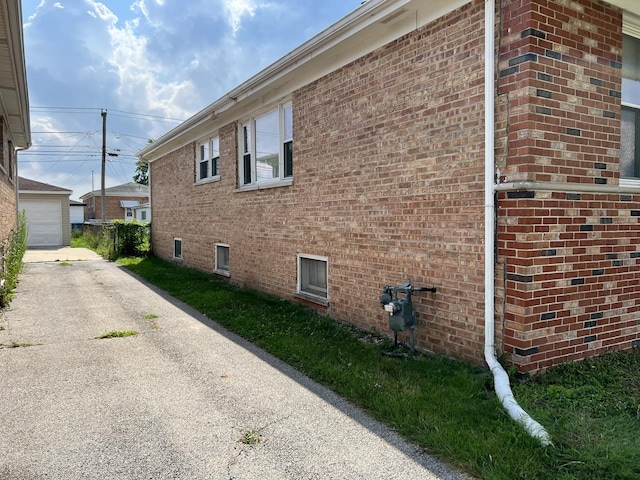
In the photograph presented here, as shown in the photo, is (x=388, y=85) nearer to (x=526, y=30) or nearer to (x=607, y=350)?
(x=526, y=30)

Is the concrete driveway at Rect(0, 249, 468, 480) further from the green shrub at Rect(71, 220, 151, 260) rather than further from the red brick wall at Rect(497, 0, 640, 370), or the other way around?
the green shrub at Rect(71, 220, 151, 260)

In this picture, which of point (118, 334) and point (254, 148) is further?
point (254, 148)

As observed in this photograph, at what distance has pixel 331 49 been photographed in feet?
20.1

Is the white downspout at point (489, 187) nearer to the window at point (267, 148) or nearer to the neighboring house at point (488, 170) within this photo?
the neighboring house at point (488, 170)

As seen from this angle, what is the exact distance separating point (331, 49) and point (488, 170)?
3029 millimetres

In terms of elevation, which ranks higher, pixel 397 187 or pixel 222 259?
pixel 397 187

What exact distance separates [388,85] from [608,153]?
2.45 meters

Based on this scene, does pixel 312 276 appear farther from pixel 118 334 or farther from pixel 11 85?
pixel 11 85

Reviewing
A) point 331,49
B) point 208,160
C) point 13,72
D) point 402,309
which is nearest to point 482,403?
point 402,309

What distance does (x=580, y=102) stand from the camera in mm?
4312

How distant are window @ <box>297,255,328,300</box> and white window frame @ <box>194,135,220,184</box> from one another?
164 inches

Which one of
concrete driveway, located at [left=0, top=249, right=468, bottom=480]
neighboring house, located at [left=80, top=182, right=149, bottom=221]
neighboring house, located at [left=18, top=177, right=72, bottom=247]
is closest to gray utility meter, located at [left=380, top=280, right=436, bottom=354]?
concrete driveway, located at [left=0, top=249, right=468, bottom=480]

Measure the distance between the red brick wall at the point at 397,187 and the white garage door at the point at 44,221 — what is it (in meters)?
20.7

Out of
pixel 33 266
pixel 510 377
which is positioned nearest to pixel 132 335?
pixel 510 377
